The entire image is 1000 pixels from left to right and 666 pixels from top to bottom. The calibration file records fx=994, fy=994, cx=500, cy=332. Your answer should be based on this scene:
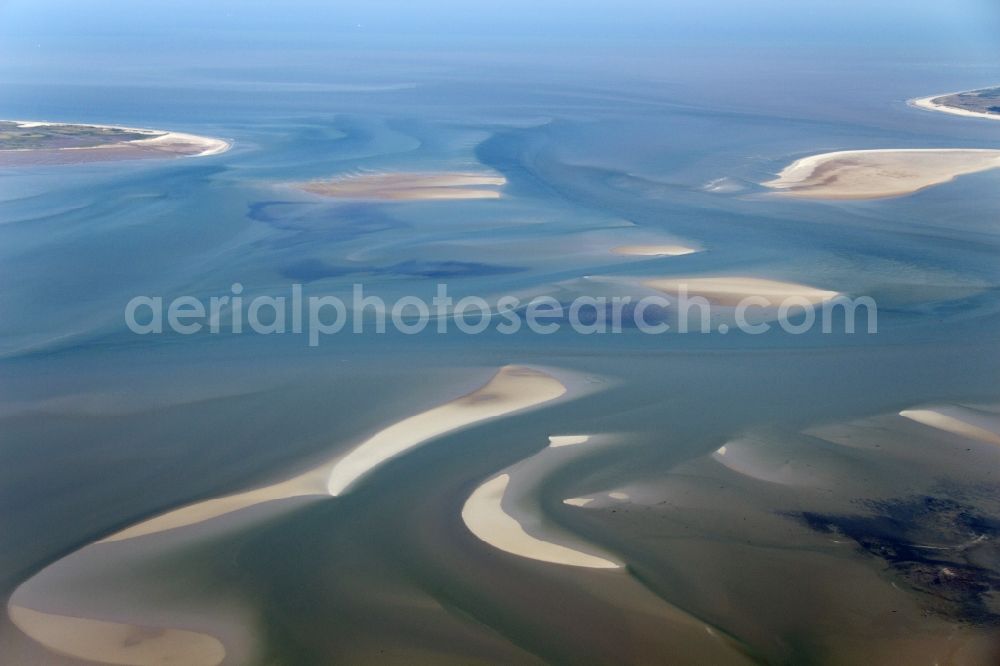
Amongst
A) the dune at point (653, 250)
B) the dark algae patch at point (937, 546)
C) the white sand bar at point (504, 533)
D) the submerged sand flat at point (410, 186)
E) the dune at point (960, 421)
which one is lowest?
the white sand bar at point (504, 533)

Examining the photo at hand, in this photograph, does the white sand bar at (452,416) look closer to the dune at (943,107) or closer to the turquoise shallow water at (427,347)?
the turquoise shallow water at (427,347)

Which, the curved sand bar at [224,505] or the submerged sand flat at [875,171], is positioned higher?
the submerged sand flat at [875,171]

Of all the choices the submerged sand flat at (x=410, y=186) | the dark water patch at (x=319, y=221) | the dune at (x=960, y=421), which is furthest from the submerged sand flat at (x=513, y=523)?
the submerged sand flat at (x=410, y=186)

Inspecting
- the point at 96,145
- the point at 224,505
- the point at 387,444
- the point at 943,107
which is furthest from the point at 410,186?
the point at 943,107

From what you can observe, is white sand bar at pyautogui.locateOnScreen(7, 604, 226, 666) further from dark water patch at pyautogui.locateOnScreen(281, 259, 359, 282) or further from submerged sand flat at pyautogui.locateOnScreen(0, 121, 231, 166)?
submerged sand flat at pyautogui.locateOnScreen(0, 121, 231, 166)

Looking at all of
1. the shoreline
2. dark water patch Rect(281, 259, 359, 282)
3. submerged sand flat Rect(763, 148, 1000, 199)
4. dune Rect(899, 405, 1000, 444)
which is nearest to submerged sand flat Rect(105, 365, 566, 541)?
dune Rect(899, 405, 1000, 444)

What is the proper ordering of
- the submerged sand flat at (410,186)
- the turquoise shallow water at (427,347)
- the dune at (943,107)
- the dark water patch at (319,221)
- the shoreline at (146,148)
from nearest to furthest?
the turquoise shallow water at (427,347), the dark water patch at (319,221), the submerged sand flat at (410,186), the shoreline at (146,148), the dune at (943,107)

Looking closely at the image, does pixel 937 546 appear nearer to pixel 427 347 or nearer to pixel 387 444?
pixel 387 444
